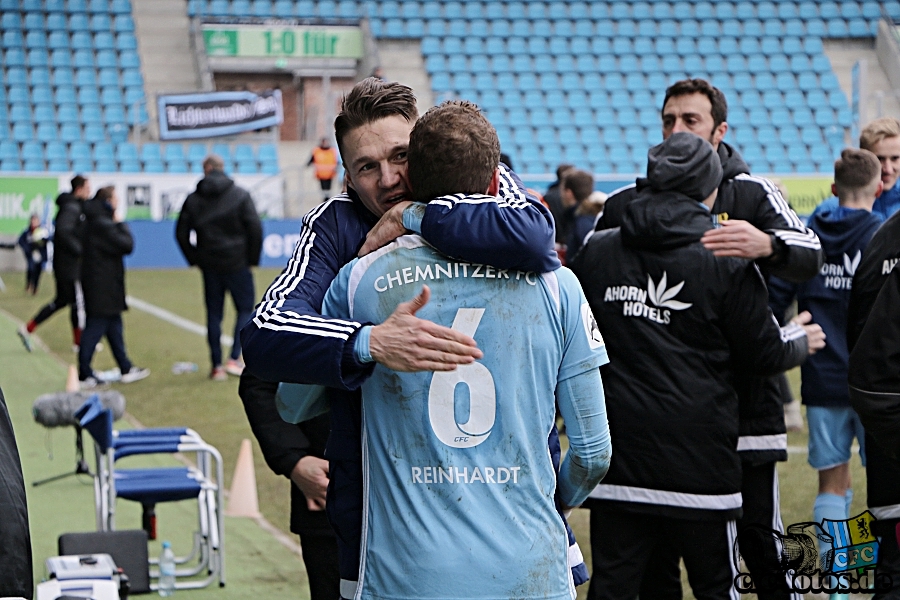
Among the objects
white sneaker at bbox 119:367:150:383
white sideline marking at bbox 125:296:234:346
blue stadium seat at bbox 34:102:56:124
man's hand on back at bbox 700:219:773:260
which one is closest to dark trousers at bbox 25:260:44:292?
white sideline marking at bbox 125:296:234:346

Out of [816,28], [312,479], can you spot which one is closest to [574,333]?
[312,479]

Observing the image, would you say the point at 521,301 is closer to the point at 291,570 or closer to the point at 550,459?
the point at 550,459

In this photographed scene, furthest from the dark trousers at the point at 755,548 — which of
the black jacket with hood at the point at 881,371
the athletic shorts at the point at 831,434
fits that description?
the athletic shorts at the point at 831,434

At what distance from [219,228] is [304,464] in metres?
8.15

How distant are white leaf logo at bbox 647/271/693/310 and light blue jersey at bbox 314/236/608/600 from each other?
4.64 ft

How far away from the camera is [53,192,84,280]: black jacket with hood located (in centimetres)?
1324

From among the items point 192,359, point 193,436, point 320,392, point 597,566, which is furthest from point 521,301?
point 192,359

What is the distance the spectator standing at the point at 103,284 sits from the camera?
36.6ft

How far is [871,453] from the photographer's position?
3455mm

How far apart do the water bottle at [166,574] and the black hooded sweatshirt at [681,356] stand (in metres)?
2.61

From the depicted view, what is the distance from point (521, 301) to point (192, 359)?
10470mm

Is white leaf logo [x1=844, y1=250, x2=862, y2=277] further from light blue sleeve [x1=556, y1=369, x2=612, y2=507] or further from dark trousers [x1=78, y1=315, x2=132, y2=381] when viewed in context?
dark trousers [x1=78, y1=315, x2=132, y2=381]

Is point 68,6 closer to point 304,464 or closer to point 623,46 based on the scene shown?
point 623,46

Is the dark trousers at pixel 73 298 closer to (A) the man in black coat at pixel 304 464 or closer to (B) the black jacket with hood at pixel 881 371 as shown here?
(A) the man in black coat at pixel 304 464
